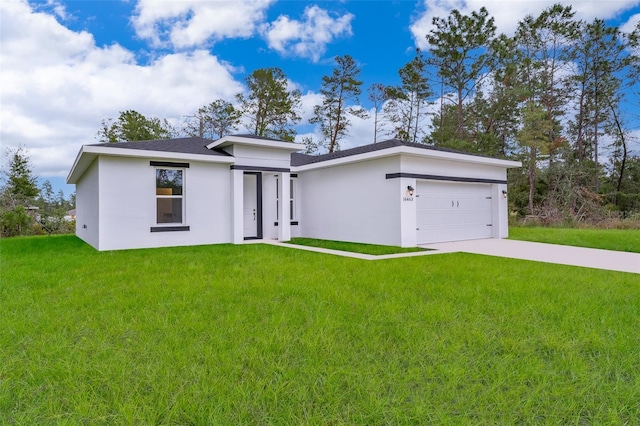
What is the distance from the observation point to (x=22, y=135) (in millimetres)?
23312

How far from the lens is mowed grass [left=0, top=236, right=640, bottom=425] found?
2.18 metres

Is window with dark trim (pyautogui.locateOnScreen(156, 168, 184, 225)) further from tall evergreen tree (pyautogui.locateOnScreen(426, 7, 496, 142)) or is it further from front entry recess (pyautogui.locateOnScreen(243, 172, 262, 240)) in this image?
tall evergreen tree (pyautogui.locateOnScreen(426, 7, 496, 142))

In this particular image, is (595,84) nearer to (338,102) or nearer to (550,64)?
(550,64)

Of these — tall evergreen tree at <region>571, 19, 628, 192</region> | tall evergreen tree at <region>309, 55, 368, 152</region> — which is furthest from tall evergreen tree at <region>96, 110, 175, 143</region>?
tall evergreen tree at <region>571, 19, 628, 192</region>

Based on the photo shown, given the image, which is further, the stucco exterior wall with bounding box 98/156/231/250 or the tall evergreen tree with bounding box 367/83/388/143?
the tall evergreen tree with bounding box 367/83/388/143

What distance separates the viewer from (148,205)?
10.1 m

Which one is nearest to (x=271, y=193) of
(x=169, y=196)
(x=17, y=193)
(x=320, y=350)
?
(x=169, y=196)

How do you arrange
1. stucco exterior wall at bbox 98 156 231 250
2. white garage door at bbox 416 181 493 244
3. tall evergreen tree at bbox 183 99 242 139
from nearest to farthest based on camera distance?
stucco exterior wall at bbox 98 156 231 250 → white garage door at bbox 416 181 493 244 → tall evergreen tree at bbox 183 99 242 139

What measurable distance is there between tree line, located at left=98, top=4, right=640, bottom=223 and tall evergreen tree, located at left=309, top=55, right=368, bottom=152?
75mm

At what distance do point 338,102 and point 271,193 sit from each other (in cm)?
1572

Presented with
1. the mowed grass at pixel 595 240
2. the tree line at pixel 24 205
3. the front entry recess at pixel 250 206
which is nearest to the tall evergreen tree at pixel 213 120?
the tree line at pixel 24 205

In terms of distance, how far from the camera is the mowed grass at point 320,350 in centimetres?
218

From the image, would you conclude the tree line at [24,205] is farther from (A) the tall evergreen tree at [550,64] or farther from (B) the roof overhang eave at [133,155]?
(A) the tall evergreen tree at [550,64]

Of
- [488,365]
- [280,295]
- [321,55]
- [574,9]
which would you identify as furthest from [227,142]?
[574,9]
